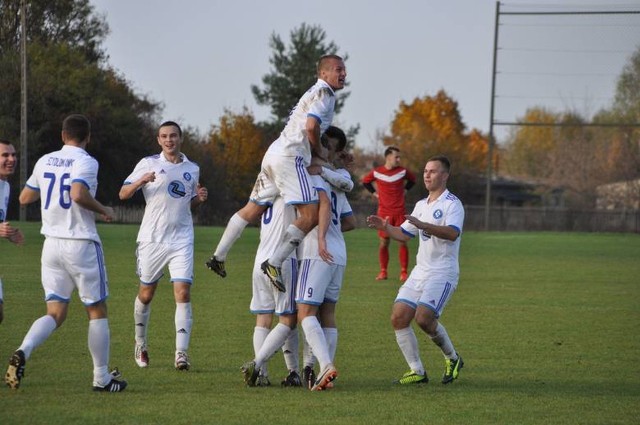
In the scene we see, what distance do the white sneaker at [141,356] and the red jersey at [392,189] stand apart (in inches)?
424

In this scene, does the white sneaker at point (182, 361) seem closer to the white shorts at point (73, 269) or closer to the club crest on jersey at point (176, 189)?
the white shorts at point (73, 269)

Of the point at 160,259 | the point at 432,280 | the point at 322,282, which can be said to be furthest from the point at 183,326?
the point at 432,280

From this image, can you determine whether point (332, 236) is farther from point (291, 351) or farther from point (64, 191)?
point (64, 191)

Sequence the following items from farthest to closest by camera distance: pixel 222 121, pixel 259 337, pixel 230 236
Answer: pixel 222 121, pixel 230 236, pixel 259 337

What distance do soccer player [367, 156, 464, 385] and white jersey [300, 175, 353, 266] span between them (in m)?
0.28

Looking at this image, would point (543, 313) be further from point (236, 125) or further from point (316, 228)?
point (236, 125)

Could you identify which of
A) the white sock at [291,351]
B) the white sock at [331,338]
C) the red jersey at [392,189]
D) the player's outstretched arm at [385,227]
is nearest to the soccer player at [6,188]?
the white sock at [291,351]

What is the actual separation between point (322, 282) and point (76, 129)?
7.50 feet

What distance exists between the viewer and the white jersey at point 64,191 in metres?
8.45

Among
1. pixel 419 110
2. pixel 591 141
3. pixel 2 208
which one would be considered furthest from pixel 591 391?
pixel 419 110

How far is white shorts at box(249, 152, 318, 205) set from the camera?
9164 mm

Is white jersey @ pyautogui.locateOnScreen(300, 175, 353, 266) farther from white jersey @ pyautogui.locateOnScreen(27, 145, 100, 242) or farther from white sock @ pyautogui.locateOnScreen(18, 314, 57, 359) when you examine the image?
white sock @ pyautogui.locateOnScreen(18, 314, 57, 359)

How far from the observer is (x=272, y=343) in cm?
896

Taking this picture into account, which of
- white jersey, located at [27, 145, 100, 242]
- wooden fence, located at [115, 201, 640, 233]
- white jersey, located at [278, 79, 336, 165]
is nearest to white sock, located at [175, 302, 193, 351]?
white jersey, located at [27, 145, 100, 242]
